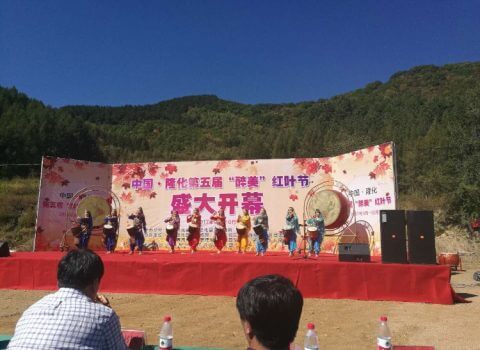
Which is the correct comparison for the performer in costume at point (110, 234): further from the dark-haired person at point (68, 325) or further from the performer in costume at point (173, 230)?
the dark-haired person at point (68, 325)

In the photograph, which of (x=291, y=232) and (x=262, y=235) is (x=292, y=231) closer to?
(x=291, y=232)

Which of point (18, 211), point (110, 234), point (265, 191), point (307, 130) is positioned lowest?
point (110, 234)

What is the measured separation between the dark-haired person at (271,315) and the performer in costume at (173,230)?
832 cm

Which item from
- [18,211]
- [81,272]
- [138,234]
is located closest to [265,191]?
[138,234]

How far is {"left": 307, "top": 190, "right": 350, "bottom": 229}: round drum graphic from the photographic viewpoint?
9219 millimetres

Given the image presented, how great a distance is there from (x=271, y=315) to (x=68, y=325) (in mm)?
816

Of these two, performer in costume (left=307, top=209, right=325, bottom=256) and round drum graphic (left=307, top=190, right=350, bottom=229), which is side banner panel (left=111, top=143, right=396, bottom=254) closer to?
round drum graphic (left=307, top=190, right=350, bottom=229)

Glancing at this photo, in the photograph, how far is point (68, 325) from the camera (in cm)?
155

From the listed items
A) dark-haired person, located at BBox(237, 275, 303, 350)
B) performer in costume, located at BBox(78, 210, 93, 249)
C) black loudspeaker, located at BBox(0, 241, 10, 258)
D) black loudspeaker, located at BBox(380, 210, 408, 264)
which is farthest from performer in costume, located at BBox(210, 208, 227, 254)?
dark-haired person, located at BBox(237, 275, 303, 350)

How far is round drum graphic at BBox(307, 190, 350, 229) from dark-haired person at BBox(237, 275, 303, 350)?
27.0ft

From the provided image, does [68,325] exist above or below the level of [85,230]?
below

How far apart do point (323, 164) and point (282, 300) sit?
340 inches

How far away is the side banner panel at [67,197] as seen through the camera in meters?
9.82

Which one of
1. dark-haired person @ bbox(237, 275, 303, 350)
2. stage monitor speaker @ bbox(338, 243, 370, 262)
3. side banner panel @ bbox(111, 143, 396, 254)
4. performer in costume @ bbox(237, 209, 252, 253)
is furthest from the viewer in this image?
performer in costume @ bbox(237, 209, 252, 253)
